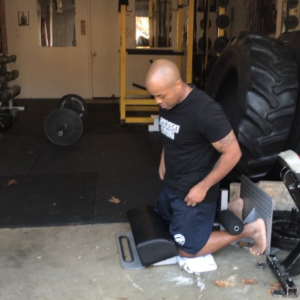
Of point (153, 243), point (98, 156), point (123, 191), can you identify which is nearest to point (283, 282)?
point (153, 243)

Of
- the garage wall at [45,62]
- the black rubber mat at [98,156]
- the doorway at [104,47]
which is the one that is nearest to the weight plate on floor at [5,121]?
the black rubber mat at [98,156]

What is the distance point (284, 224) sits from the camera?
85.0 inches

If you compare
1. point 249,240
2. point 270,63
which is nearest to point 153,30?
point 270,63

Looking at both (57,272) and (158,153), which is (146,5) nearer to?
(158,153)

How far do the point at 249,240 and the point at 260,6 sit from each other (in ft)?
17.5

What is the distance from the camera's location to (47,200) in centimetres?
269

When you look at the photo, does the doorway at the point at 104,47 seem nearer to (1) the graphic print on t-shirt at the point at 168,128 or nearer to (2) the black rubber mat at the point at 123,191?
(2) the black rubber mat at the point at 123,191

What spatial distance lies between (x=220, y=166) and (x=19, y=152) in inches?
105

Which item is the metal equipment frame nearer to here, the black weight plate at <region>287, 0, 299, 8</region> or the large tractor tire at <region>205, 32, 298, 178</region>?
the black weight plate at <region>287, 0, 299, 8</region>

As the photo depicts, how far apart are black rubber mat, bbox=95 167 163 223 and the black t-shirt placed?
0.64 metres

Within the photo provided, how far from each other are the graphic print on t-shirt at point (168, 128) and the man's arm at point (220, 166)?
195 millimetres

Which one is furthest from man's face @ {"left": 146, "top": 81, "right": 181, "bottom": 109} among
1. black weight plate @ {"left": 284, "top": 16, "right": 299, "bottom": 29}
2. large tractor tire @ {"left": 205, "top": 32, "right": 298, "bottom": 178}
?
black weight plate @ {"left": 284, "top": 16, "right": 299, "bottom": 29}

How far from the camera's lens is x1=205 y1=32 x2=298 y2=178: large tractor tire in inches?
85.4

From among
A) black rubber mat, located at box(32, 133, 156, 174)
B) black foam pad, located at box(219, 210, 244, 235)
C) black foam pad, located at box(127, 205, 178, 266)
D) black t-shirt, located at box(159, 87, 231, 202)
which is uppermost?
black t-shirt, located at box(159, 87, 231, 202)
